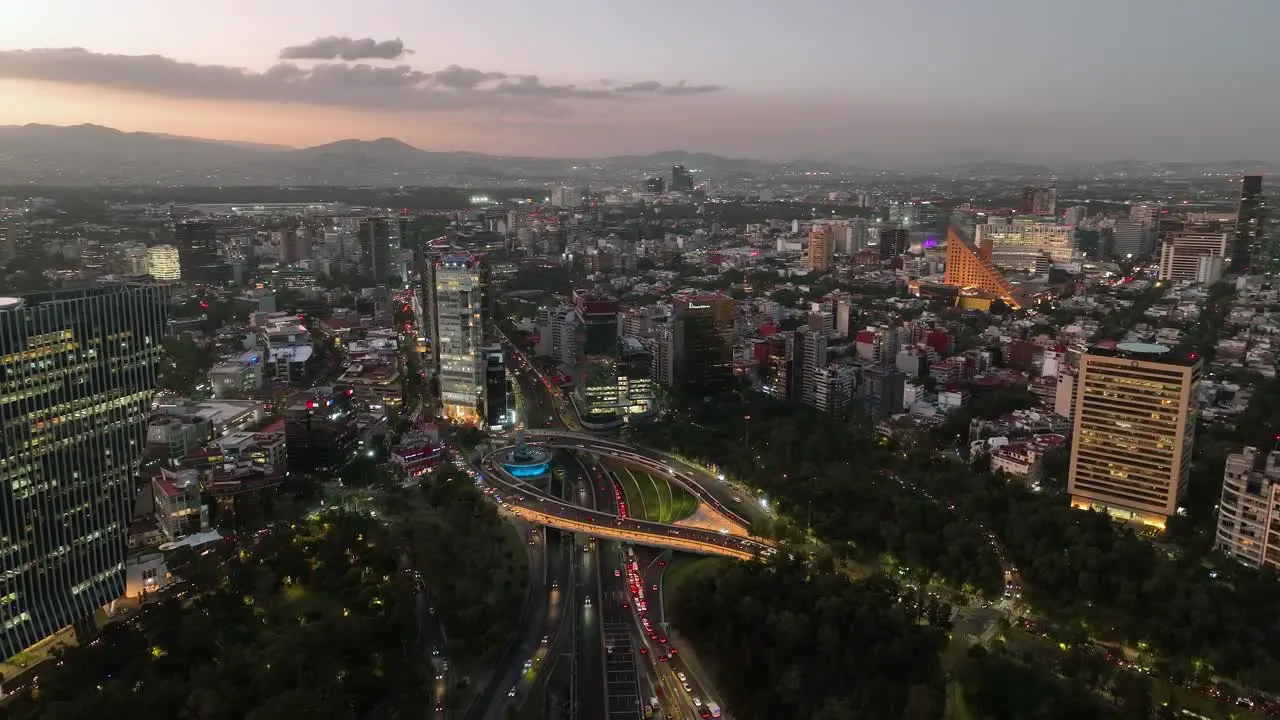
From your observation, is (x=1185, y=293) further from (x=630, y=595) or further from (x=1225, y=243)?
(x=630, y=595)

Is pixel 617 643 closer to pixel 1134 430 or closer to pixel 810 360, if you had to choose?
pixel 1134 430

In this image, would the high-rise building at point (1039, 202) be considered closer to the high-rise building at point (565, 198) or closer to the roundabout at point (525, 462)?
the high-rise building at point (565, 198)

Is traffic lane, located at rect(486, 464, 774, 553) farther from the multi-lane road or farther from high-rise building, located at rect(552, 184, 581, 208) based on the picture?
high-rise building, located at rect(552, 184, 581, 208)

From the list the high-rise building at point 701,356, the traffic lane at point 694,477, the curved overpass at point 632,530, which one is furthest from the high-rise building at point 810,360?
the curved overpass at point 632,530

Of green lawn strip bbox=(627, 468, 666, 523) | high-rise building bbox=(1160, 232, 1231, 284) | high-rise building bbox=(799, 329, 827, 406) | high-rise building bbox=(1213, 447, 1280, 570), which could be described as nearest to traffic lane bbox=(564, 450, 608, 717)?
green lawn strip bbox=(627, 468, 666, 523)

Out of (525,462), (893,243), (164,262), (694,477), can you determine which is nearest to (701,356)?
(694,477)

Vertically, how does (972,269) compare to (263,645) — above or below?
above
